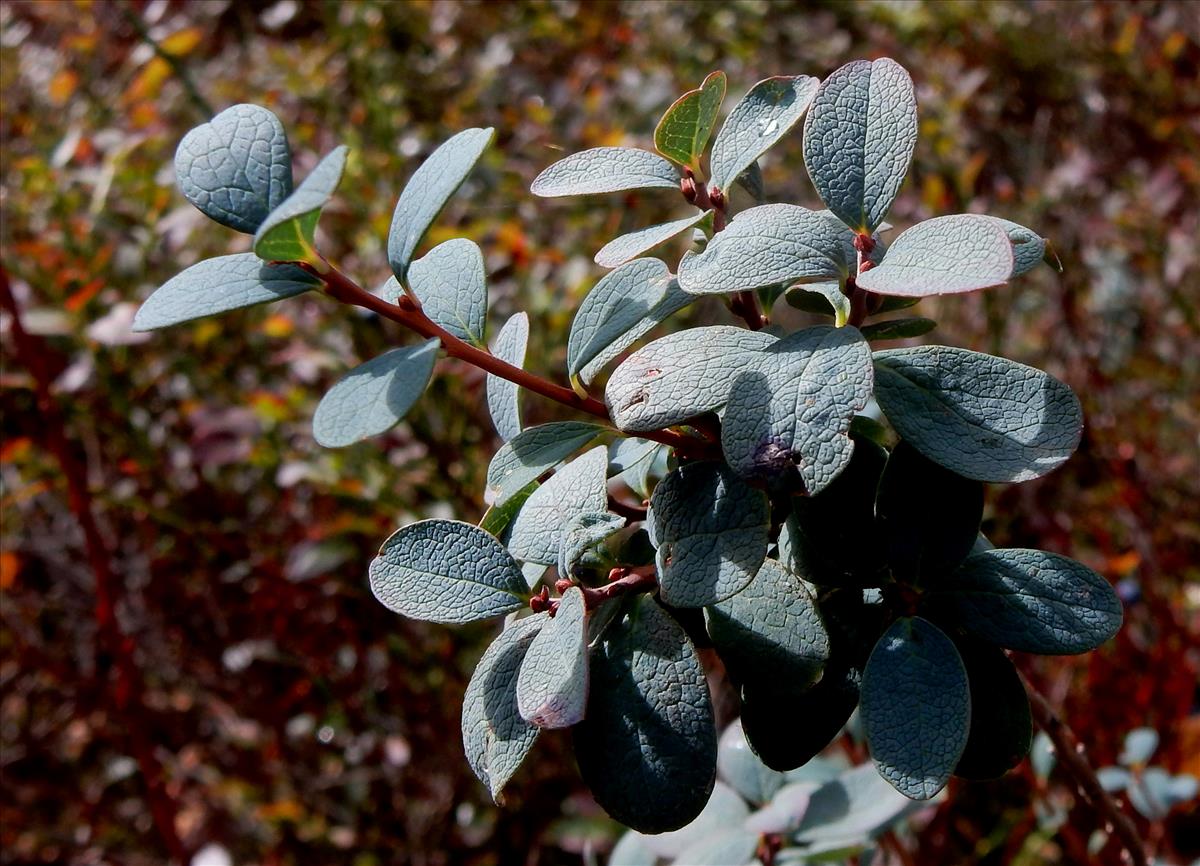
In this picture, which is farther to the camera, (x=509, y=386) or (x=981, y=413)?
(x=509, y=386)

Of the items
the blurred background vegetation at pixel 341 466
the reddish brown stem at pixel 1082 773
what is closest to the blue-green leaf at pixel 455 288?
the reddish brown stem at pixel 1082 773

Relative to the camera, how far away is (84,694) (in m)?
2.03

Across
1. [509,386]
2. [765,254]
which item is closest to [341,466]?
[509,386]

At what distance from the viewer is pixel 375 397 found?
52 cm

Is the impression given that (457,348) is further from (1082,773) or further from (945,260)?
(1082,773)

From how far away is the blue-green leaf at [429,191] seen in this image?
54 cm

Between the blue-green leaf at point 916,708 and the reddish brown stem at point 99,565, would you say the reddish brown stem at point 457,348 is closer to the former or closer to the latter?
the blue-green leaf at point 916,708

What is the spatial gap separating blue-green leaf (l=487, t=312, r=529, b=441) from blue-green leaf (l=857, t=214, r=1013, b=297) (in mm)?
219

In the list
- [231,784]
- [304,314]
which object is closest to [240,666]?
[231,784]

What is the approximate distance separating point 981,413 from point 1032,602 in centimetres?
10

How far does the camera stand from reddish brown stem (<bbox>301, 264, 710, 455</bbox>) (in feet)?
1.73

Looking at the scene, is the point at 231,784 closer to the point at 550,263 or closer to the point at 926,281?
the point at 550,263

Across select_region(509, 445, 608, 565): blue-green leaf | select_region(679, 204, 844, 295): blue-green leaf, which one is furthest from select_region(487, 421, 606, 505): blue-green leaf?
select_region(679, 204, 844, 295): blue-green leaf

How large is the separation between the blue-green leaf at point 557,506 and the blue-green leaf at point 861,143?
0.17 metres
